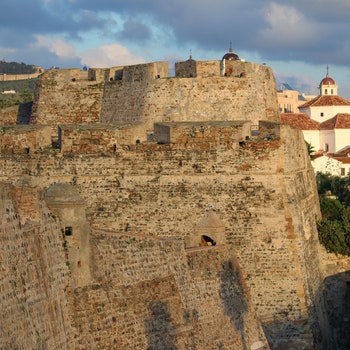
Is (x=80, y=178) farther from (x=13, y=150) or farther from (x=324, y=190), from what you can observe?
(x=324, y=190)

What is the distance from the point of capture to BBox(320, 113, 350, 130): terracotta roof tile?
68.9 metres

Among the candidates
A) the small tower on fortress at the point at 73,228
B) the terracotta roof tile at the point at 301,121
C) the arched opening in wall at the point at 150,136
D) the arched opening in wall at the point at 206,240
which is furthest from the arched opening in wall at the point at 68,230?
the terracotta roof tile at the point at 301,121

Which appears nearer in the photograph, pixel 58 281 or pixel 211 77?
pixel 58 281

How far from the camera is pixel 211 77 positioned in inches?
1032

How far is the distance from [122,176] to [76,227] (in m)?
6.11

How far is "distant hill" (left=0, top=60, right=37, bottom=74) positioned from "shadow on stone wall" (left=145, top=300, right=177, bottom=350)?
105778 millimetres

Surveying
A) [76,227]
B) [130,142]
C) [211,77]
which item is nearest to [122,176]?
[130,142]

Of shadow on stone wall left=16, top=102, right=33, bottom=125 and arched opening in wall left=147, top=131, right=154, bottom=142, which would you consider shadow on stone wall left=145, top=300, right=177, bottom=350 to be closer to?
arched opening in wall left=147, top=131, right=154, bottom=142

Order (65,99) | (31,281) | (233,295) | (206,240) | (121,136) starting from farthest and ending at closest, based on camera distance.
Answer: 1. (65,99)
2. (121,136)
3. (206,240)
4. (233,295)
5. (31,281)

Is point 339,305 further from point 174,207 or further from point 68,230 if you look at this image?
point 68,230

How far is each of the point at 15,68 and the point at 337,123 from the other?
67.2m

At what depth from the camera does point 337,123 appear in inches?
2744

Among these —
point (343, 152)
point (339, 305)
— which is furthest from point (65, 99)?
point (343, 152)

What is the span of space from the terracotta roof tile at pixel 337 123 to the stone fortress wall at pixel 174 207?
4116cm
